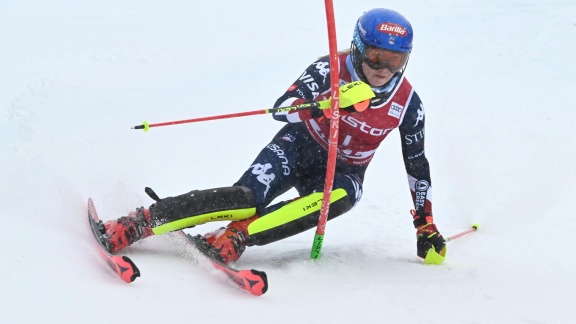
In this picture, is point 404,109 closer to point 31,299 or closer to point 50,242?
point 50,242

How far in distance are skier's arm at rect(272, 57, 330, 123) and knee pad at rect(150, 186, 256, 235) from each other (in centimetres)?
49

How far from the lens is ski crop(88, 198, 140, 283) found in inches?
116

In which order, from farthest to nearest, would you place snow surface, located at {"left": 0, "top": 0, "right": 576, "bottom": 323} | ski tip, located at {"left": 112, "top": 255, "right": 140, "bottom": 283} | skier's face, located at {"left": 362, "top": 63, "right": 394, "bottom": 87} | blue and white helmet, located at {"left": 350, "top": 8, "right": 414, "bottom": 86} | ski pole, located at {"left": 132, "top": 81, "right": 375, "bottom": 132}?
skier's face, located at {"left": 362, "top": 63, "right": 394, "bottom": 87} → blue and white helmet, located at {"left": 350, "top": 8, "right": 414, "bottom": 86} → ski pole, located at {"left": 132, "top": 81, "right": 375, "bottom": 132} → snow surface, located at {"left": 0, "top": 0, "right": 576, "bottom": 323} → ski tip, located at {"left": 112, "top": 255, "right": 140, "bottom": 283}

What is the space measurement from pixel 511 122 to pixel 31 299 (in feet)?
20.5

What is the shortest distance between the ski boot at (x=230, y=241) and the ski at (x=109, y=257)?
1.70 ft

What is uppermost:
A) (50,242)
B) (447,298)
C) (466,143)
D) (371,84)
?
(371,84)

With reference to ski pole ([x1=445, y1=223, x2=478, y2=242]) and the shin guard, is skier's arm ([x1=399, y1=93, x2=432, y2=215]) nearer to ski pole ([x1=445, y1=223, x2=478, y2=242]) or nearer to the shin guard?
ski pole ([x1=445, y1=223, x2=478, y2=242])

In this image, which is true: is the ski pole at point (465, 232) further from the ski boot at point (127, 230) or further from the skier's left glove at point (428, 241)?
the ski boot at point (127, 230)

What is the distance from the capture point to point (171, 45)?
906 cm

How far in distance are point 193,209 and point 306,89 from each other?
37.7 inches

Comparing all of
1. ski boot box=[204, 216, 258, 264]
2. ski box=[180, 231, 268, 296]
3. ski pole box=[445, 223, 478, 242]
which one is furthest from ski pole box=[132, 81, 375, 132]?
ski pole box=[445, 223, 478, 242]

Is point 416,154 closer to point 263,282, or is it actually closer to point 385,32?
point 385,32

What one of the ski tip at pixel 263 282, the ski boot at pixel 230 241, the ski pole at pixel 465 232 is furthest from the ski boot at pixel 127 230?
the ski pole at pixel 465 232

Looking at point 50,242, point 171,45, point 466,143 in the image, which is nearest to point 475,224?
point 466,143
